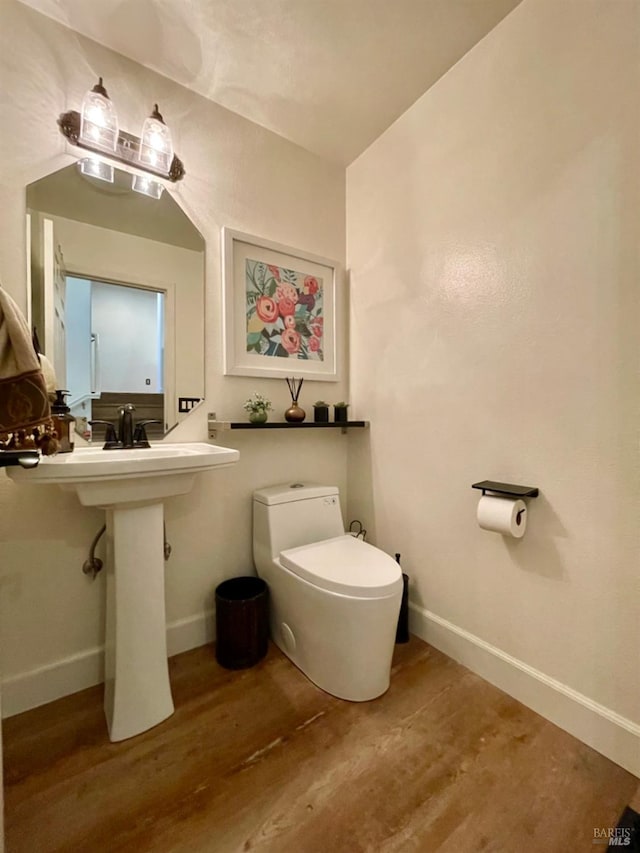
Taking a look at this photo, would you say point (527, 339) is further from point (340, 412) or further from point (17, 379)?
point (17, 379)

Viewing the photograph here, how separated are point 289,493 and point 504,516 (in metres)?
0.91

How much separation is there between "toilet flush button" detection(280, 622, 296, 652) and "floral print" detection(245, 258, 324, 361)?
1.25 meters

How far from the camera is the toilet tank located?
5.42 feet

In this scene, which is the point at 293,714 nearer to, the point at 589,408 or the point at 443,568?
the point at 443,568

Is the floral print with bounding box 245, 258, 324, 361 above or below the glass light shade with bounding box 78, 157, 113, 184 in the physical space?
below

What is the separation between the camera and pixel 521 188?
1305mm

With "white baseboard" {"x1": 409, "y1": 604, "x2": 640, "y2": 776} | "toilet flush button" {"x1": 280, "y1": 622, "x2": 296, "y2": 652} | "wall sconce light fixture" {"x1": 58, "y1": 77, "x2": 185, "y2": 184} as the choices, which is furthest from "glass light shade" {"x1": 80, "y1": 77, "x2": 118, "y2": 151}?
"white baseboard" {"x1": 409, "y1": 604, "x2": 640, "y2": 776}

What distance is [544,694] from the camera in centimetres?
125

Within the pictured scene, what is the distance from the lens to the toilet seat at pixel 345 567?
4.17 feet

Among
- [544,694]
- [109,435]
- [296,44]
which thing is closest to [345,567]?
[544,694]

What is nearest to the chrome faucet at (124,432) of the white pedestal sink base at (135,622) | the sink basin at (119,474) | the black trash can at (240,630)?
the sink basin at (119,474)

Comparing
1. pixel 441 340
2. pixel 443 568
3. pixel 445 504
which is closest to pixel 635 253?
pixel 441 340

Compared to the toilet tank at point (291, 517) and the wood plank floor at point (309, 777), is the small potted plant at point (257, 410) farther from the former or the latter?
the wood plank floor at point (309, 777)

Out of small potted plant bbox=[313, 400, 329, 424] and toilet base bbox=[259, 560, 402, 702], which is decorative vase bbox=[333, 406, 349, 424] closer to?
small potted plant bbox=[313, 400, 329, 424]
